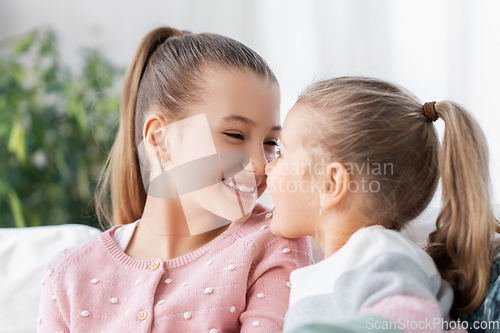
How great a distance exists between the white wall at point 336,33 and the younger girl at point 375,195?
182 millimetres

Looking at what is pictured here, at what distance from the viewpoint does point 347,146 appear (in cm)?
72

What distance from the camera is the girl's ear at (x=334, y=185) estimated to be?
2.37 feet

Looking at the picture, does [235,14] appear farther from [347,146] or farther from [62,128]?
[347,146]

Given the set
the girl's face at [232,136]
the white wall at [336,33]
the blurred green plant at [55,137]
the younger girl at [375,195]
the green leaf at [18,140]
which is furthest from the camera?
the blurred green plant at [55,137]

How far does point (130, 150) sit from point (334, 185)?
1.88 ft

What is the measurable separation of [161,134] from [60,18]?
1.78 metres

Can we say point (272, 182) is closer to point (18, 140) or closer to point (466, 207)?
point (466, 207)

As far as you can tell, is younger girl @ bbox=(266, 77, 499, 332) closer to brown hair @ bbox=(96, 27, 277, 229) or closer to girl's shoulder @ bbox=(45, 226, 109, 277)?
brown hair @ bbox=(96, 27, 277, 229)

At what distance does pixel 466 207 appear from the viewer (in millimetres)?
691

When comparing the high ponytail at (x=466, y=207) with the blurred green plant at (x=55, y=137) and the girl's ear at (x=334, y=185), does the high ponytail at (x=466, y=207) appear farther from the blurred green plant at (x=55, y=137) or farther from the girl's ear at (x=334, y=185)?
the blurred green plant at (x=55, y=137)

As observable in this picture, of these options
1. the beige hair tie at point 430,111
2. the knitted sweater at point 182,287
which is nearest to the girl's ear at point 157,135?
the knitted sweater at point 182,287

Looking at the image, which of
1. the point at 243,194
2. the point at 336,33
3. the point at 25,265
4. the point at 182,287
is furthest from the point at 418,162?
the point at 336,33

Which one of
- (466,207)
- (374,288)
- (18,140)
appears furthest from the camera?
(18,140)

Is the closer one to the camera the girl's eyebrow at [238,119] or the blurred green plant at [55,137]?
the girl's eyebrow at [238,119]
